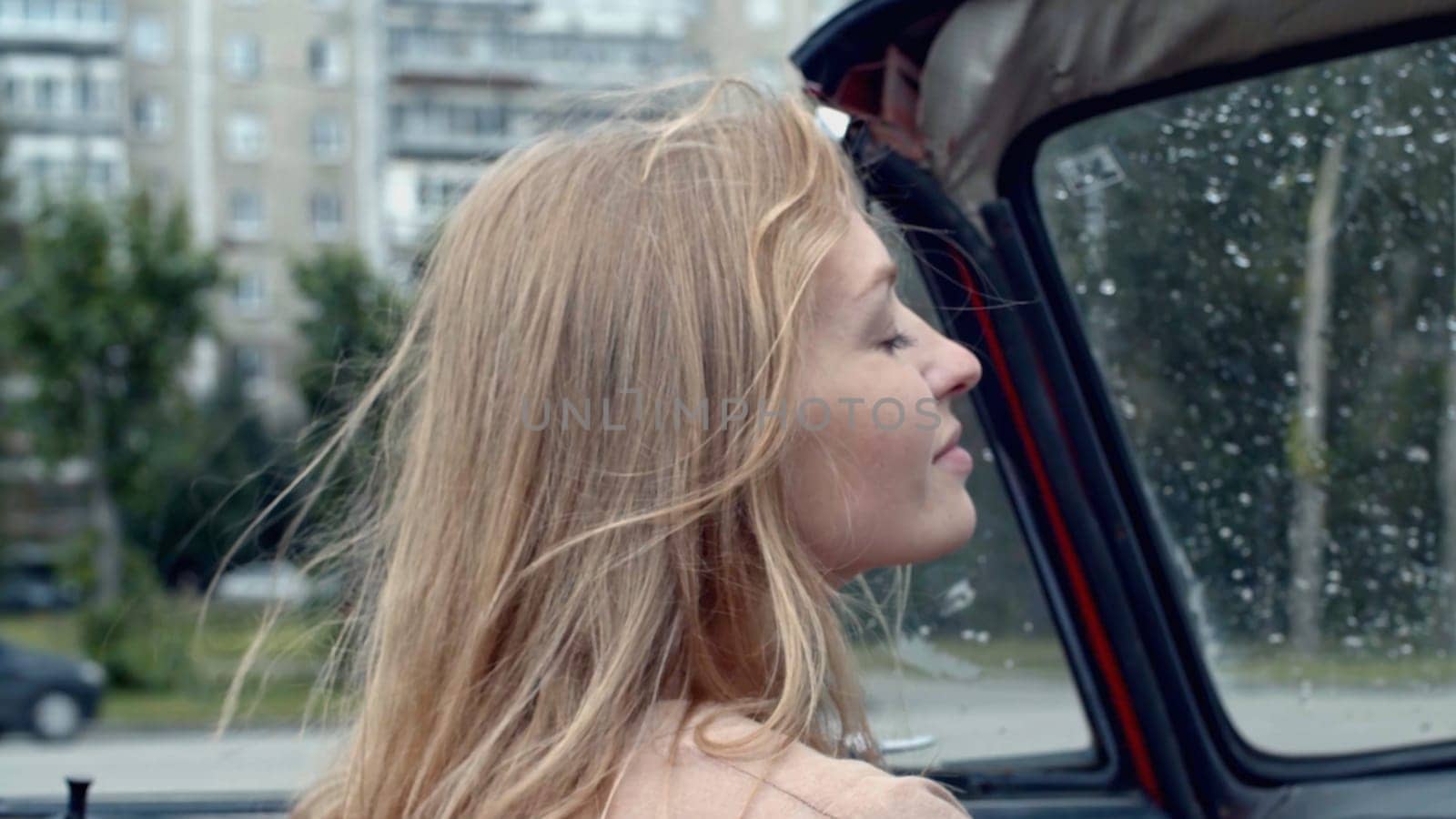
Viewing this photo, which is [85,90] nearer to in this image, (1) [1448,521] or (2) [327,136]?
(2) [327,136]

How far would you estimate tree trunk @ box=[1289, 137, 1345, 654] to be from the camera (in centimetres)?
187

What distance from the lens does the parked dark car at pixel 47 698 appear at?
484 inches

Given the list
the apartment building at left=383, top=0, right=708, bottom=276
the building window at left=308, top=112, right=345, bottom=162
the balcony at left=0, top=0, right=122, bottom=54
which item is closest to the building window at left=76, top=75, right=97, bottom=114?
the balcony at left=0, top=0, right=122, bottom=54

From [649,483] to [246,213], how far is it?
35288mm

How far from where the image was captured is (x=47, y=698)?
12398 mm

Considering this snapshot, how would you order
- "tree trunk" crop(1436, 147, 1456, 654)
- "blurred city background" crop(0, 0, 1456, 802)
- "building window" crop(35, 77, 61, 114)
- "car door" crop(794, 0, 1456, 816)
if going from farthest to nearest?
"building window" crop(35, 77, 61, 114)
"tree trunk" crop(1436, 147, 1456, 654)
"blurred city background" crop(0, 0, 1456, 802)
"car door" crop(794, 0, 1456, 816)

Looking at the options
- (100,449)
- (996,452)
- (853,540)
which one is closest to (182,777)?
(996,452)

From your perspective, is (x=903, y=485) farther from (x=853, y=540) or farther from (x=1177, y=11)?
(x=1177, y=11)

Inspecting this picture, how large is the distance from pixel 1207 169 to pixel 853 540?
92cm

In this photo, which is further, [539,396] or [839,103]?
[839,103]

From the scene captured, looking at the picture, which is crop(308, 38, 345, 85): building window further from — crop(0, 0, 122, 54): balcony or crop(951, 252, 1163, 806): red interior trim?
crop(951, 252, 1163, 806): red interior trim

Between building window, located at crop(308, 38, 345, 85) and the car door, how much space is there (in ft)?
110

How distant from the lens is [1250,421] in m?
1.97

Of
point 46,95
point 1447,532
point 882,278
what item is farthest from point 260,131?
point 882,278
